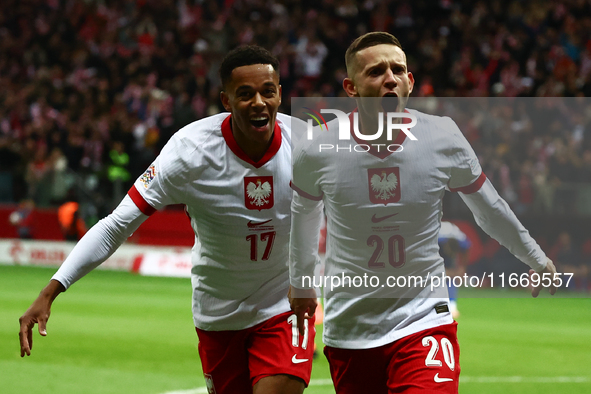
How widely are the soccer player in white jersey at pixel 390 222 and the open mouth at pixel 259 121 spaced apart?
19.1 inches

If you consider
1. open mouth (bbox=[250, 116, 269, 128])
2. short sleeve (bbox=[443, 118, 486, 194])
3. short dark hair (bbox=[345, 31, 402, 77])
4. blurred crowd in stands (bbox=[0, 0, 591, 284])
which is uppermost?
short dark hair (bbox=[345, 31, 402, 77])

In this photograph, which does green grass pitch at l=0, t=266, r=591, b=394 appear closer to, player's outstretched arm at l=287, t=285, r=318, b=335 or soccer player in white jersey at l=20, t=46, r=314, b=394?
player's outstretched arm at l=287, t=285, r=318, b=335

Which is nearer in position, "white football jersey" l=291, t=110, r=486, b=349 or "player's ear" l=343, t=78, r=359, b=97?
"white football jersey" l=291, t=110, r=486, b=349

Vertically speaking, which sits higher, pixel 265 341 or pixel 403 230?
pixel 403 230

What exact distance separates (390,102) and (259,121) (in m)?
0.85

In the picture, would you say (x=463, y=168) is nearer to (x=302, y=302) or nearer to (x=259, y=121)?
(x=302, y=302)

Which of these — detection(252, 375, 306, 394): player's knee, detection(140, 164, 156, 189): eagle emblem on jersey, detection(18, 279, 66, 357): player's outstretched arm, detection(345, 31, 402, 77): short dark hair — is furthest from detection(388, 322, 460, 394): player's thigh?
detection(18, 279, 66, 357): player's outstretched arm

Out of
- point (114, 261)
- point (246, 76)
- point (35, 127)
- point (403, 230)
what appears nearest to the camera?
point (403, 230)

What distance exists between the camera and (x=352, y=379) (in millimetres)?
4121

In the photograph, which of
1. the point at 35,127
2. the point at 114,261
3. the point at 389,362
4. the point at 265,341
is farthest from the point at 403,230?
the point at 35,127

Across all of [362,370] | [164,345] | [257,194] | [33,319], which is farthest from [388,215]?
[164,345]

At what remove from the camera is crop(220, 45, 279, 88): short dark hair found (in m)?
4.64

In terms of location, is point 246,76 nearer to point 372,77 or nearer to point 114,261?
point 372,77

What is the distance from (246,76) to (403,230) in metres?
1.22
